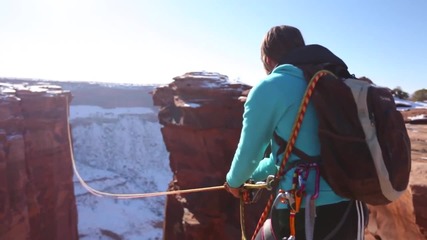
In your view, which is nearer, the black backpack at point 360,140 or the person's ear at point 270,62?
the black backpack at point 360,140

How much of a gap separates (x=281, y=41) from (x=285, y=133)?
47cm

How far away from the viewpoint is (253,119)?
176 cm

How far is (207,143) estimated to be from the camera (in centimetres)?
1006

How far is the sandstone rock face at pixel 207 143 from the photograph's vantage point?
32.2ft

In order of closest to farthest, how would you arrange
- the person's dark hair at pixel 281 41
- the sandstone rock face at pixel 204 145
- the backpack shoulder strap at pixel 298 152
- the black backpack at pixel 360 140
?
the black backpack at pixel 360 140 → the backpack shoulder strap at pixel 298 152 → the person's dark hair at pixel 281 41 → the sandstone rock face at pixel 204 145

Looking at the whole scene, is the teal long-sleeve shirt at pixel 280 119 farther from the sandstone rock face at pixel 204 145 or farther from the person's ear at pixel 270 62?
the sandstone rock face at pixel 204 145

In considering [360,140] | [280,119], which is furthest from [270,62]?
[360,140]

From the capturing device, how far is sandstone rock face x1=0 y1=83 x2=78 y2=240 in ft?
38.9

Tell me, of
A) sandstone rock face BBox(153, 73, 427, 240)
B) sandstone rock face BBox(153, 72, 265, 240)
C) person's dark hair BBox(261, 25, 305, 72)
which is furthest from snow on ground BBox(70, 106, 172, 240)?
person's dark hair BBox(261, 25, 305, 72)

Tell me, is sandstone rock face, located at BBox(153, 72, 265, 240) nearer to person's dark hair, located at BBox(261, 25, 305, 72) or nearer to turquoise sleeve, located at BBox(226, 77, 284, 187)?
person's dark hair, located at BBox(261, 25, 305, 72)

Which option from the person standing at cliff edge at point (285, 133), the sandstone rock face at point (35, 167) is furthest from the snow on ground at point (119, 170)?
the person standing at cliff edge at point (285, 133)

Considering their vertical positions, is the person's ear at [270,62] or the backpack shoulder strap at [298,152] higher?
the person's ear at [270,62]

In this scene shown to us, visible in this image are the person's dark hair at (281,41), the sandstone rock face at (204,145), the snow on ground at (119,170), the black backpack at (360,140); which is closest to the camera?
the black backpack at (360,140)

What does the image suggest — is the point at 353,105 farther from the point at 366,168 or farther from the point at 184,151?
the point at 184,151
